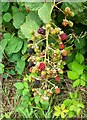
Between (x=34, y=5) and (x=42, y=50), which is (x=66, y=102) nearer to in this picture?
(x=42, y=50)

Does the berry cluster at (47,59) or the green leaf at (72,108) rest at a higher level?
the berry cluster at (47,59)

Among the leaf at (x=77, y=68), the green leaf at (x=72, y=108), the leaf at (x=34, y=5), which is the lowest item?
the green leaf at (x=72, y=108)

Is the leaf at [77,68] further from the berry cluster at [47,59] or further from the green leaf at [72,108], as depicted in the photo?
the berry cluster at [47,59]

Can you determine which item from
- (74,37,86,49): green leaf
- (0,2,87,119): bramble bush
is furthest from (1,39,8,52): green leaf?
(74,37,86,49): green leaf

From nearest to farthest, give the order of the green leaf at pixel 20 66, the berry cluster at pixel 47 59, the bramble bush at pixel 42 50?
the berry cluster at pixel 47 59, the bramble bush at pixel 42 50, the green leaf at pixel 20 66

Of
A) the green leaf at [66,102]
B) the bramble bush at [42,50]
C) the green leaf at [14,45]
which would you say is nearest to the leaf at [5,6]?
the bramble bush at [42,50]

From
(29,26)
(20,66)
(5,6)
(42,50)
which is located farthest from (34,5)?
(20,66)

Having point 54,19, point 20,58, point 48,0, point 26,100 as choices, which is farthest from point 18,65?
point 48,0
